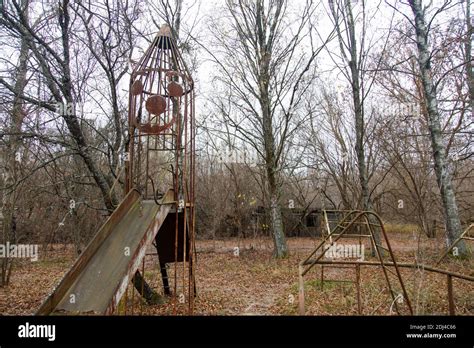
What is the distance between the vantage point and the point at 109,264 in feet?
12.0

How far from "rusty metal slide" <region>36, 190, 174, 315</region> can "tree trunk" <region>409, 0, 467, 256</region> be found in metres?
7.76

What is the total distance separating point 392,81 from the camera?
13.3 m

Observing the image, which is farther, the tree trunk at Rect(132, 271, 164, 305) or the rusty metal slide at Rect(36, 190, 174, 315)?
the tree trunk at Rect(132, 271, 164, 305)

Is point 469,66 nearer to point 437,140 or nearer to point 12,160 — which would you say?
point 437,140

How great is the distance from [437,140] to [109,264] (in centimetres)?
878

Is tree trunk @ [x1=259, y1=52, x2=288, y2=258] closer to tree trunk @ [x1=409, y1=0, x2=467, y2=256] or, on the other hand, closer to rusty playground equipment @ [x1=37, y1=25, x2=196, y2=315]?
tree trunk @ [x1=409, y1=0, x2=467, y2=256]

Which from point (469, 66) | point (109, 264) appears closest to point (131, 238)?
point (109, 264)

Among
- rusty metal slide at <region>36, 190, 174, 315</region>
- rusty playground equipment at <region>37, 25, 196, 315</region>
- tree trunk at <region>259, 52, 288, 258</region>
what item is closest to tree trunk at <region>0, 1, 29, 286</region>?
rusty playground equipment at <region>37, 25, 196, 315</region>

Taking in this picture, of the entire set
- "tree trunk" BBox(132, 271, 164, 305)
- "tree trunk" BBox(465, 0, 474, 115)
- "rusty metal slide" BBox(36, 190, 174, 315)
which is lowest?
"tree trunk" BBox(132, 271, 164, 305)

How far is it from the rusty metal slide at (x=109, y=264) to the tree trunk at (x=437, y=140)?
7.76m

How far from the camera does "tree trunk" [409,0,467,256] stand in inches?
331

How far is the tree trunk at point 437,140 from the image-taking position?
27.6 ft

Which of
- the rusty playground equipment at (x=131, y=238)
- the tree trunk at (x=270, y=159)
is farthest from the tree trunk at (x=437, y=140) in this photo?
the rusty playground equipment at (x=131, y=238)
